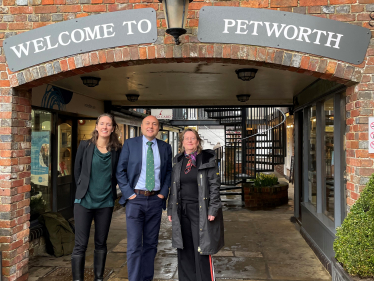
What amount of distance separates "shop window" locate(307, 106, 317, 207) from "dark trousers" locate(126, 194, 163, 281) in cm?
287

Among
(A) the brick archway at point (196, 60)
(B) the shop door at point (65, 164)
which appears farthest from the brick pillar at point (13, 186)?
(B) the shop door at point (65, 164)

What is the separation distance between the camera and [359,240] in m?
2.53

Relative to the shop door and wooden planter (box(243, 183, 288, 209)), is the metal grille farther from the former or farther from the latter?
the shop door

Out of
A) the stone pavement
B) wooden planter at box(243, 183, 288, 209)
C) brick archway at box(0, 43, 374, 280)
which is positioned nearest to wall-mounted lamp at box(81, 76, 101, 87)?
brick archway at box(0, 43, 374, 280)

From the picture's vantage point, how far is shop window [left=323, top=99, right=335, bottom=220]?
4.34 m

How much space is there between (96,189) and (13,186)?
884 mm

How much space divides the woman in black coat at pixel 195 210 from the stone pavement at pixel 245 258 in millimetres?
852

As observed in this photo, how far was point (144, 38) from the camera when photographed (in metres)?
3.47

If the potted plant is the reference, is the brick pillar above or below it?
above

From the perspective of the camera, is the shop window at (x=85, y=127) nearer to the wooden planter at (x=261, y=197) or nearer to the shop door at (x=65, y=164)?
the shop door at (x=65, y=164)

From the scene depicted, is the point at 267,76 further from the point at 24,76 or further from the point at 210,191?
the point at 24,76

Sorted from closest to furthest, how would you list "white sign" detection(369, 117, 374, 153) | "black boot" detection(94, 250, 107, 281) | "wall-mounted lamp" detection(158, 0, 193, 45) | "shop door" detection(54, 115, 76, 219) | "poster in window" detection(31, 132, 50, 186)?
"wall-mounted lamp" detection(158, 0, 193, 45)
"white sign" detection(369, 117, 374, 153)
"black boot" detection(94, 250, 107, 281)
"poster in window" detection(31, 132, 50, 186)
"shop door" detection(54, 115, 76, 219)

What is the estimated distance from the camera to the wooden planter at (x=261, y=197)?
913 centimetres

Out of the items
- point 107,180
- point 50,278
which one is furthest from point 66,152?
point 107,180
